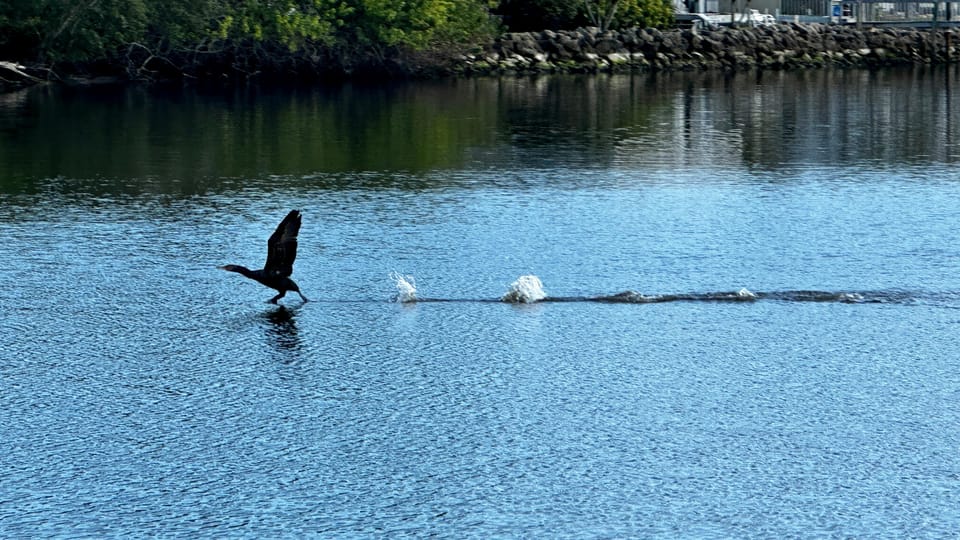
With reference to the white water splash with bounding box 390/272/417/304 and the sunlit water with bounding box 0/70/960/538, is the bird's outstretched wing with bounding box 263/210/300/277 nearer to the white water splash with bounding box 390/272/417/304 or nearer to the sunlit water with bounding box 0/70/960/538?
the sunlit water with bounding box 0/70/960/538

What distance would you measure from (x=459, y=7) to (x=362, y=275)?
38.7 meters

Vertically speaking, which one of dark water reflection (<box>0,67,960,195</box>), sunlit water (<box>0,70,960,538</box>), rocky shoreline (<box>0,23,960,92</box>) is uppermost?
rocky shoreline (<box>0,23,960,92</box>)

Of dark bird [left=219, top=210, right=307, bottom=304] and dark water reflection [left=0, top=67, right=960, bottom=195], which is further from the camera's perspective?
dark water reflection [left=0, top=67, right=960, bottom=195]

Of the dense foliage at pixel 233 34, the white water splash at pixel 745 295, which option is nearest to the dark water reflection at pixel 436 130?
the dense foliage at pixel 233 34

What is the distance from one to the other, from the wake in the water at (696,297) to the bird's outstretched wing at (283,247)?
5.15ft

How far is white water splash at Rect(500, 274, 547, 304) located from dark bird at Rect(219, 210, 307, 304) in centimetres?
272

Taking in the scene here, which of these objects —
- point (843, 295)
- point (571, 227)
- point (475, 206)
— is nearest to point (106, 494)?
point (843, 295)

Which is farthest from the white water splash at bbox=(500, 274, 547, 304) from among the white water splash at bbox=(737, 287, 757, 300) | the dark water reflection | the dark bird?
the dark water reflection

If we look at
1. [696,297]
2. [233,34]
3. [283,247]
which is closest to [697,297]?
[696,297]

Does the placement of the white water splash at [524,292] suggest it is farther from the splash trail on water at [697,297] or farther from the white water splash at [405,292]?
the white water splash at [405,292]

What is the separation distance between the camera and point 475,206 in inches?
1077

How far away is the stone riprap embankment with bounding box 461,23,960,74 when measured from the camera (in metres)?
62.7

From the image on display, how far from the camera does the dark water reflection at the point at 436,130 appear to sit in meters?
32.7

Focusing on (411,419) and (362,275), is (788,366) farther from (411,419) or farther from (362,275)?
(362,275)
